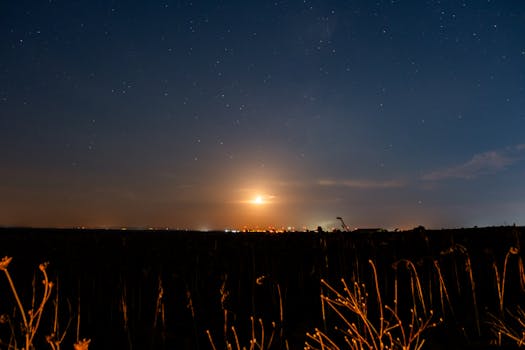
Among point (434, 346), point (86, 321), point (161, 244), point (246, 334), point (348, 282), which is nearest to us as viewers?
point (434, 346)

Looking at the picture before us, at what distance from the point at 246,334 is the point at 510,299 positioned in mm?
6703

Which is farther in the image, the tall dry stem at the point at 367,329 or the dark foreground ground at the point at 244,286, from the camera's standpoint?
the dark foreground ground at the point at 244,286

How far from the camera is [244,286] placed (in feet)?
44.0

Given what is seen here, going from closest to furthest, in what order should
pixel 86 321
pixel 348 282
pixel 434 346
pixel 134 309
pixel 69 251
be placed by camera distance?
pixel 434 346 < pixel 86 321 < pixel 134 309 < pixel 348 282 < pixel 69 251

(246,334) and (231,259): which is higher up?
(231,259)

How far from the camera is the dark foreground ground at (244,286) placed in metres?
9.41

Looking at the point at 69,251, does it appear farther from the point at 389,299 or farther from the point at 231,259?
the point at 389,299

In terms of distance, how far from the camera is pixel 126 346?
29.5 ft

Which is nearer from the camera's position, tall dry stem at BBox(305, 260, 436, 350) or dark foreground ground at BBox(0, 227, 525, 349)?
tall dry stem at BBox(305, 260, 436, 350)

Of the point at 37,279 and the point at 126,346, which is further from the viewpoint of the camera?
the point at 37,279

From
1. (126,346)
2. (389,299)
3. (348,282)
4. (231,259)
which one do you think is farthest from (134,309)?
(389,299)

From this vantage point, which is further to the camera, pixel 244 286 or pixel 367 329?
pixel 244 286

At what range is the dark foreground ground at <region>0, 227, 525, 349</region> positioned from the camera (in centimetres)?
941

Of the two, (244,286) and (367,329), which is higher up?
(244,286)
